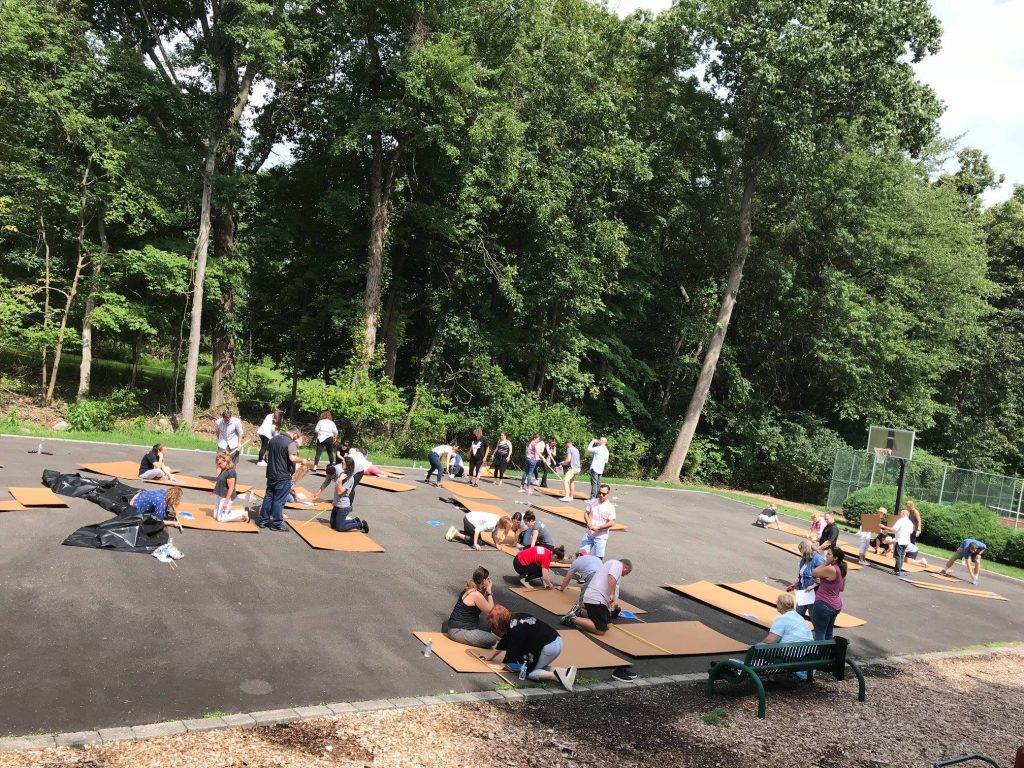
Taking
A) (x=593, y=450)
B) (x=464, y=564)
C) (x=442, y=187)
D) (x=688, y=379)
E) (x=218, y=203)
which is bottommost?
(x=464, y=564)

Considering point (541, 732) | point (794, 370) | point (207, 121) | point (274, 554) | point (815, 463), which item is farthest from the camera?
point (794, 370)

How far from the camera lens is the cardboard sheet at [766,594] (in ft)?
42.0

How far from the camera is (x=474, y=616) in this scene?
8992 millimetres

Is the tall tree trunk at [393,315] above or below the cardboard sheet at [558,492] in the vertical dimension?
above

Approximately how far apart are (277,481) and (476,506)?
575 cm

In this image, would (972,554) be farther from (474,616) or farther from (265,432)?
(265,432)

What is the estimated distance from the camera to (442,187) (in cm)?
2947

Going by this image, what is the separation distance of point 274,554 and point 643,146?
26.4 meters

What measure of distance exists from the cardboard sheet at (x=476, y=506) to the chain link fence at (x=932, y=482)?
17560mm

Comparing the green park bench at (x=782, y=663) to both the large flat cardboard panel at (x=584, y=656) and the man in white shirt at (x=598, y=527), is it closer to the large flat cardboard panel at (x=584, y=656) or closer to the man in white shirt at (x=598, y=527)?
the large flat cardboard panel at (x=584, y=656)

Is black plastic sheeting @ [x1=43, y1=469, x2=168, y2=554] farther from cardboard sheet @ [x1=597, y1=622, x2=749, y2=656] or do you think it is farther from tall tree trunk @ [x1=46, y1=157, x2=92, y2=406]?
tall tree trunk @ [x1=46, y1=157, x2=92, y2=406]

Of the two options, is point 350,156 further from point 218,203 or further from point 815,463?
point 815,463

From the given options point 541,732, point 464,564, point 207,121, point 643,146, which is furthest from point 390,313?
point 541,732

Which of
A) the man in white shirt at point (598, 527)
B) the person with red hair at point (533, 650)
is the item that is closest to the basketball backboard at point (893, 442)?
the man in white shirt at point (598, 527)
